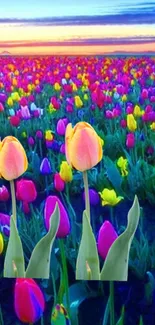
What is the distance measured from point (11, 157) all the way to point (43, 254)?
0.40 ft

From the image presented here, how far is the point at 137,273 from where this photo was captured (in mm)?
963

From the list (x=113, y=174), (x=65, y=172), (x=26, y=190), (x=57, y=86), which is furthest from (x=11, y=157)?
(x=57, y=86)

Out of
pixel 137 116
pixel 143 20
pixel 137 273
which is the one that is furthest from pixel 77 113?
pixel 137 273

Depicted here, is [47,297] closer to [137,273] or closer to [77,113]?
[137,273]

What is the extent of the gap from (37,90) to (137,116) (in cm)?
86

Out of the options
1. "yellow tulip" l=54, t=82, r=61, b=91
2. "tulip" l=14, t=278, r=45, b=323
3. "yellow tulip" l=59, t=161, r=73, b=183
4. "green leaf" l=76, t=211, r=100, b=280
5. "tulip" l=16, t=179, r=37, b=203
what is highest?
"yellow tulip" l=54, t=82, r=61, b=91

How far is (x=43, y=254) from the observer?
2.15ft

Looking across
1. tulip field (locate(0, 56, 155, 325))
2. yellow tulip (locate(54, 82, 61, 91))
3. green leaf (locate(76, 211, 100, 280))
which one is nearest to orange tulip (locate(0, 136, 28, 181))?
tulip field (locate(0, 56, 155, 325))

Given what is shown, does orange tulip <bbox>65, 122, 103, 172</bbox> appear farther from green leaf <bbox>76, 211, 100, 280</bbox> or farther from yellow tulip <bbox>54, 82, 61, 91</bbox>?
yellow tulip <bbox>54, 82, 61, 91</bbox>

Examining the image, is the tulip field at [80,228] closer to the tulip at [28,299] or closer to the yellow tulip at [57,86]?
the tulip at [28,299]

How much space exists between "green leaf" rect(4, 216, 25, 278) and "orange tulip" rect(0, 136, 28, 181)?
8 centimetres

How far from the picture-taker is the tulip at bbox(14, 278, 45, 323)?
1.86 ft

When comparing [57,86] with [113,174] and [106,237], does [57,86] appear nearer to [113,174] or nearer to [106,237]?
[113,174]

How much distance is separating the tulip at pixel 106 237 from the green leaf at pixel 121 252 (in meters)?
0.02
